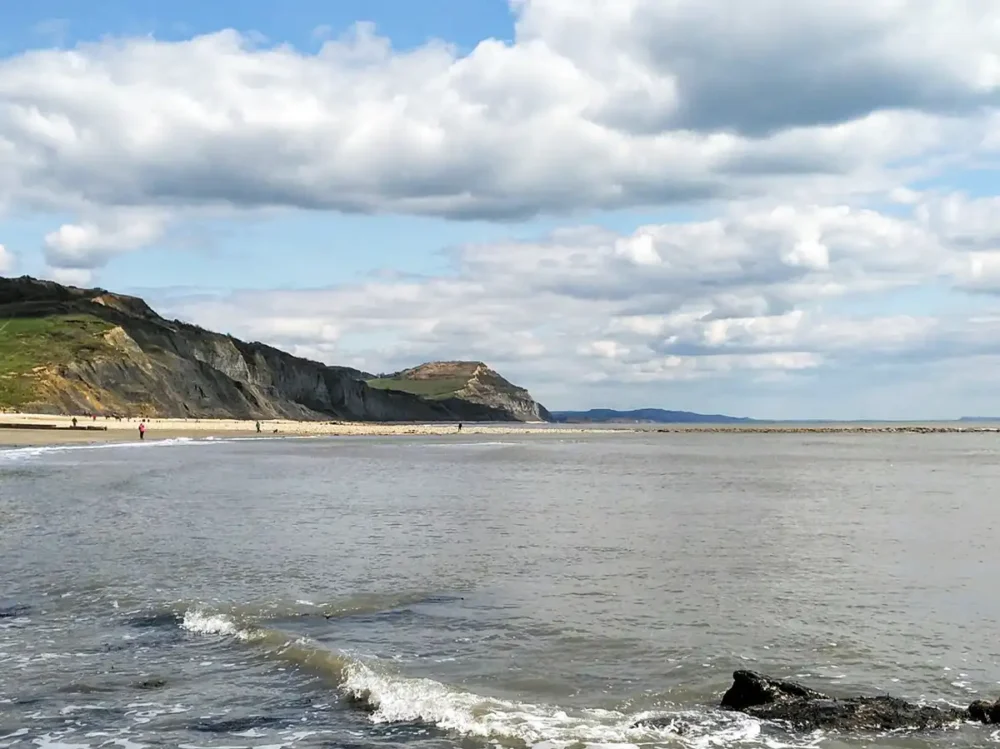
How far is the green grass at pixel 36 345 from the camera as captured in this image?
129500mm

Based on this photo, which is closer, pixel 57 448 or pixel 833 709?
pixel 833 709

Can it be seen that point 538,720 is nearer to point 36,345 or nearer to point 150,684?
point 150,684

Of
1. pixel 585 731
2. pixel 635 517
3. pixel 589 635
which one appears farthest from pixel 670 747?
pixel 635 517

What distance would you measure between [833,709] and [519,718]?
12.3ft

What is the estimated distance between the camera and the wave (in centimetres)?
1020

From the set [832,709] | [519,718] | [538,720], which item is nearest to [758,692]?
[832,709]

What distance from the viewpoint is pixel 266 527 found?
28031mm

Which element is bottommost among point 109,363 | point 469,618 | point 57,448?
point 469,618

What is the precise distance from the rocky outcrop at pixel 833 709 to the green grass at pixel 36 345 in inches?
5225

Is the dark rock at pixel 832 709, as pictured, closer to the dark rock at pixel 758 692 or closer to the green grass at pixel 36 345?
the dark rock at pixel 758 692

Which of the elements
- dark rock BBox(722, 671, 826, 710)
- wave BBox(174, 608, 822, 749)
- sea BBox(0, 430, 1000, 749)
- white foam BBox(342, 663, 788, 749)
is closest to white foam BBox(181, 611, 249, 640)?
sea BBox(0, 430, 1000, 749)

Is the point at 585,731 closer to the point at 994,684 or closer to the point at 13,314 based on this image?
the point at 994,684

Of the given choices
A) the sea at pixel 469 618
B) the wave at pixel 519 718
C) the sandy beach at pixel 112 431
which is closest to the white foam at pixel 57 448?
the sandy beach at pixel 112 431

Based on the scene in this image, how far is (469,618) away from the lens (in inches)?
642
